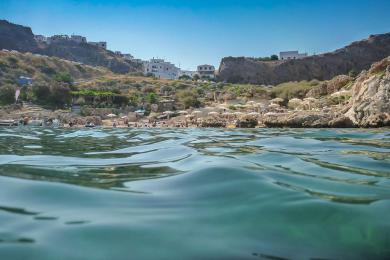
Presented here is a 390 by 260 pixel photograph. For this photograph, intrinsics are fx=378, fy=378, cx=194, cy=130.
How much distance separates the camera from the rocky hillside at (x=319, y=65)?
6919cm

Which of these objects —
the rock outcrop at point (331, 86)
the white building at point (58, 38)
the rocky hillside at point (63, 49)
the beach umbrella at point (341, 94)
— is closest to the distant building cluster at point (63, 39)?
the white building at point (58, 38)

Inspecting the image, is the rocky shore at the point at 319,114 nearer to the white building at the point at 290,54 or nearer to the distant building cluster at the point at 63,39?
the white building at the point at 290,54

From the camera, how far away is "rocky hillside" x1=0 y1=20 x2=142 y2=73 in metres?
99.4

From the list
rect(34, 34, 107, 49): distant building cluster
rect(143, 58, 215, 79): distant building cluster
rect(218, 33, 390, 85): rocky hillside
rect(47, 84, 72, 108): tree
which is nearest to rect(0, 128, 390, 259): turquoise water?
rect(47, 84, 72, 108): tree

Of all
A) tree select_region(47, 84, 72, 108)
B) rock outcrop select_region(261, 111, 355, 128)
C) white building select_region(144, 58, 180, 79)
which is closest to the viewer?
rock outcrop select_region(261, 111, 355, 128)

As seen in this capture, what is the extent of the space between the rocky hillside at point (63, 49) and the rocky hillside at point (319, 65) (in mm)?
40723

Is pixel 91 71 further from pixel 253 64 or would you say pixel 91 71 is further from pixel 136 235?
pixel 136 235

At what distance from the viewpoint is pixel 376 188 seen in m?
2.60

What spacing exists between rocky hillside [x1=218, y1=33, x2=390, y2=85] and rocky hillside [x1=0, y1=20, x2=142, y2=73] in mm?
40723

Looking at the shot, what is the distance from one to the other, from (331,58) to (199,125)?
53603 mm

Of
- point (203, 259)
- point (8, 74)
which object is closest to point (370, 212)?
point (203, 259)

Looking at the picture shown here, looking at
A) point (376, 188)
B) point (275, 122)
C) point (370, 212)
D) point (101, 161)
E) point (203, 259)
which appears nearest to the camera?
point (203, 259)

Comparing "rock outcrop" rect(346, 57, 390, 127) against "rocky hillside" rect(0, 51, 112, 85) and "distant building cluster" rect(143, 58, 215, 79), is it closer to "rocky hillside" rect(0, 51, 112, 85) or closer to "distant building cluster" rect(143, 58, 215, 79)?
"rocky hillside" rect(0, 51, 112, 85)

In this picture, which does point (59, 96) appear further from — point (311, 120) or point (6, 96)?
point (311, 120)
